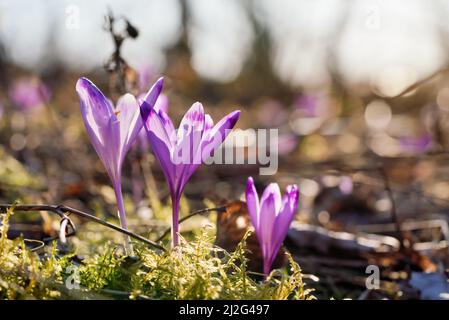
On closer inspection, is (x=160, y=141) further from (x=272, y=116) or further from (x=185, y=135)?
(x=272, y=116)

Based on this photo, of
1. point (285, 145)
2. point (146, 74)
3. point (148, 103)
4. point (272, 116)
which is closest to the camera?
point (148, 103)

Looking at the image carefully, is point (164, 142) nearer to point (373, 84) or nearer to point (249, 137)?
point (249, 137)

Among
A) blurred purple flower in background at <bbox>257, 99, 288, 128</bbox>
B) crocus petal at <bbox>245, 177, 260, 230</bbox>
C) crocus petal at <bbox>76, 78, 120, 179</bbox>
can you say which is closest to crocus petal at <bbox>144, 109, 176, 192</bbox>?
crocus petal at <bbox>76, 78, 120, 179</bbox>

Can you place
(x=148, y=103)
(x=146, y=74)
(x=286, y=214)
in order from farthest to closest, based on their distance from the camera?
1. (x=146, y=74)
2. (x=286, y=214)
3. (x=148, y=103)

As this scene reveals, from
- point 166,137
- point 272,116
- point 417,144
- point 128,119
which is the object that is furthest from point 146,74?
point 272,116

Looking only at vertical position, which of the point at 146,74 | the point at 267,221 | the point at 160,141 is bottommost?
the point at 267,221

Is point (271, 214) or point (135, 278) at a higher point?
point (271, 214)

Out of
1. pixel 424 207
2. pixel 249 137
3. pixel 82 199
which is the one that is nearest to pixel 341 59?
pixel 249 137

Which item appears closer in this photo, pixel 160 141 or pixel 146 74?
pixel 160 141

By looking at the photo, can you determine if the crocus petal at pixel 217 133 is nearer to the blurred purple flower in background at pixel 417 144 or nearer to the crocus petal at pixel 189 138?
the crocus petal at pixel 189 138
